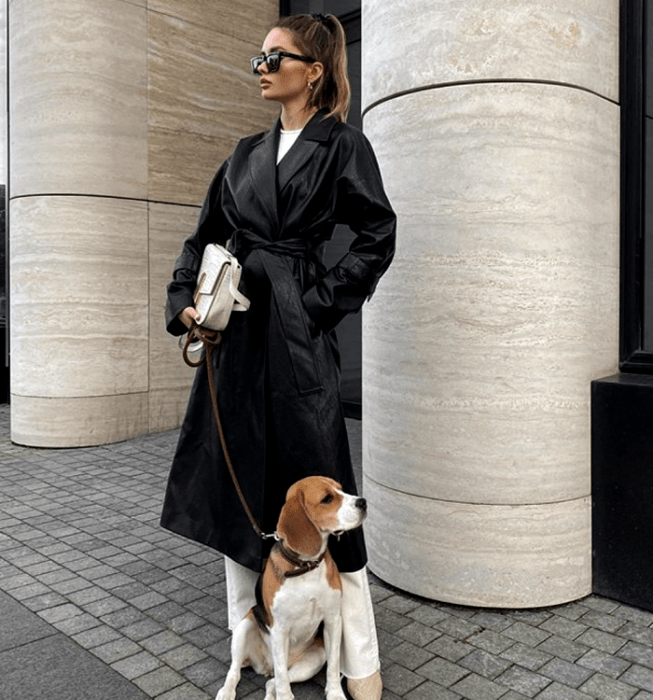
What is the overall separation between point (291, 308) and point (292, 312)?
0.01 metres

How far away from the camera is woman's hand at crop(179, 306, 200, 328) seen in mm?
2797

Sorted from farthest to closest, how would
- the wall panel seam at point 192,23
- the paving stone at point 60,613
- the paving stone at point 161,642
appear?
the wall panel seam at point 192,23
the paving stone at point 60,613
the paving stone at point 161,642

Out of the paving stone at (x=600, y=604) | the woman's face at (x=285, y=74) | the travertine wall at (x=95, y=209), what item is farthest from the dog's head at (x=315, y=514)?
the travertine wall at (x=95, y=209)

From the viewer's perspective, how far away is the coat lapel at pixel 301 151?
2.80m

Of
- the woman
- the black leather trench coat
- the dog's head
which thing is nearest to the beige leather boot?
the woman

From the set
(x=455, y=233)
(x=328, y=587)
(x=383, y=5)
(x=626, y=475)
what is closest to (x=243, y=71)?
(x=383, y=5)

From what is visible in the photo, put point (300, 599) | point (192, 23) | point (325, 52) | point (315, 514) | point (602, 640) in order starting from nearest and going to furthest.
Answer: point (315, 514) → point (300, 599) → point (325, 52) → point (602, 640) → point (192, 23)

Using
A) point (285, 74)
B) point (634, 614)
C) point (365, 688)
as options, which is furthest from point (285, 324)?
point (634, 614)

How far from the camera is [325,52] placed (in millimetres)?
2869

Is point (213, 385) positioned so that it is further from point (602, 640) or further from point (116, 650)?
point (602, 640)

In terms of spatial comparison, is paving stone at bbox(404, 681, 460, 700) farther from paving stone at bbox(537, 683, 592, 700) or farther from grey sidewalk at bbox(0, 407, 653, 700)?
paving stone at bbox(537, 683, 592, 700)

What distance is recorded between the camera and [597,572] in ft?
12.4

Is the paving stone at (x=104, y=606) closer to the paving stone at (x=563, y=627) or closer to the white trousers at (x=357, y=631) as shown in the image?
the white trousers at (x=357, y=631)

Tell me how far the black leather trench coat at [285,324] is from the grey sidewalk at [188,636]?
62 cm
